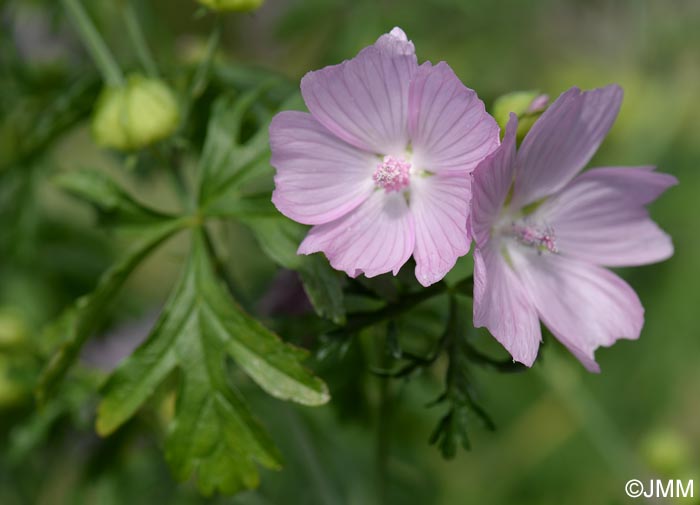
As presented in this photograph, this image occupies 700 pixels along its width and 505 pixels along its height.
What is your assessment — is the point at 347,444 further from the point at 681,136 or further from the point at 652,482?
the point at 681,136

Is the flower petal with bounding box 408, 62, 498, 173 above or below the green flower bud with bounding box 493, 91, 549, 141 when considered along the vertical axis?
above

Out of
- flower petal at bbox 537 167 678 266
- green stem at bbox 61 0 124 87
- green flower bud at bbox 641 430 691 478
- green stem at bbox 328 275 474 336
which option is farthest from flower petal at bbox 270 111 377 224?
green flower bud at bbox 641 430 691 478

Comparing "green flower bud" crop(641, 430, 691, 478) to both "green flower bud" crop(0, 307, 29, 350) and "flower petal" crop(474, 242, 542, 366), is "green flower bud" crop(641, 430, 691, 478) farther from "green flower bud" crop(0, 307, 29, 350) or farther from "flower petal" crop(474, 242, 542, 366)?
"green flower bud" crop(0, 307, 29, 350)

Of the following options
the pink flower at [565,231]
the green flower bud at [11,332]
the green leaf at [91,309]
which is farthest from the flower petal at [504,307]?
the green flower bud at [11,332]

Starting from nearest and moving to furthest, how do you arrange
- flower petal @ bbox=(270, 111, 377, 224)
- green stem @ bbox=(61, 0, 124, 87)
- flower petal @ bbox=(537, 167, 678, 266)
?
flower petal @ bbox=(270, 111, 377, 224) < flower petal @ bbox=(537, 167, 678, 266) < green stem @ bbox=(61, 0, 124, 87)

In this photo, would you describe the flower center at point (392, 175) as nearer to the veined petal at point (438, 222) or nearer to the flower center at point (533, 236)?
the veined petal at point (438, 222)

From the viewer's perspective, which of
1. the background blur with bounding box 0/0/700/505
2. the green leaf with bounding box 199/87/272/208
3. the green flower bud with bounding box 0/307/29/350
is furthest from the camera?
the background blur with bounding box 0/0/700/505

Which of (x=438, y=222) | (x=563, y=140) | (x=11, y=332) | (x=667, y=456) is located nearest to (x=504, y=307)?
(x=438, y=222)

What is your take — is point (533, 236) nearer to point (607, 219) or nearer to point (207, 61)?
point (607, 219)

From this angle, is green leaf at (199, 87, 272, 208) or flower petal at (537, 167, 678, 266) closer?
flower petal at (537, 167, 678, 266)

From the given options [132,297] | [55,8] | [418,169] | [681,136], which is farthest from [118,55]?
[681,136]
